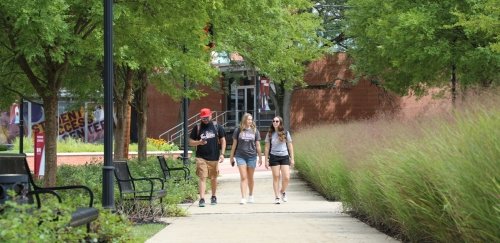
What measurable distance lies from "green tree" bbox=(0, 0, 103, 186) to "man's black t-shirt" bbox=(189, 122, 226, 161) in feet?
9.77

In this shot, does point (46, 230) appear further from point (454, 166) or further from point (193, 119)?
point (193, 119)

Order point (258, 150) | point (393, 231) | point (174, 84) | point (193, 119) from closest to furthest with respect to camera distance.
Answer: point (393, 231)
point (258, 150)
point (174, 84)
point (193, 119)

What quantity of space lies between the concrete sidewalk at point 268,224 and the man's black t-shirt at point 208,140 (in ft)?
3.28

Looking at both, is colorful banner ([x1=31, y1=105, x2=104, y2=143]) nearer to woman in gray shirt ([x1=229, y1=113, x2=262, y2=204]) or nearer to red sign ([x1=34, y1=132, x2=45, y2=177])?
red sign ([x1=34, y1=132, x2=45, y2=177])

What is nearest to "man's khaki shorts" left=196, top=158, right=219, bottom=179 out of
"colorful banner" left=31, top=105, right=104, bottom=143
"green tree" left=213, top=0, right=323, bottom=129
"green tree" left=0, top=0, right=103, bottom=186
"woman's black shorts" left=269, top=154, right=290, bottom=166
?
"woman's black shorts" left=269, top=154, right=290, bottom=166

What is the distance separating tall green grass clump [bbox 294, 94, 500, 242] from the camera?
599cm

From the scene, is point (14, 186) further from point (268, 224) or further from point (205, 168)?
point (205, 168)

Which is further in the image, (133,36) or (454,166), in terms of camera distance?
(133,36)

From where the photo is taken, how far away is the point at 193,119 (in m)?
47.6

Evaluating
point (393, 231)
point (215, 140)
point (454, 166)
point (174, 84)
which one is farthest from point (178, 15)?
point (174, 84)

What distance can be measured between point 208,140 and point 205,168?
55cm

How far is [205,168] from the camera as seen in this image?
1422 centimetres

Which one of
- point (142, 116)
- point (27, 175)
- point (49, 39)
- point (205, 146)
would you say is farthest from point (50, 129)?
point (142, 116)

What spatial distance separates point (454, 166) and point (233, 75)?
3898 cm
